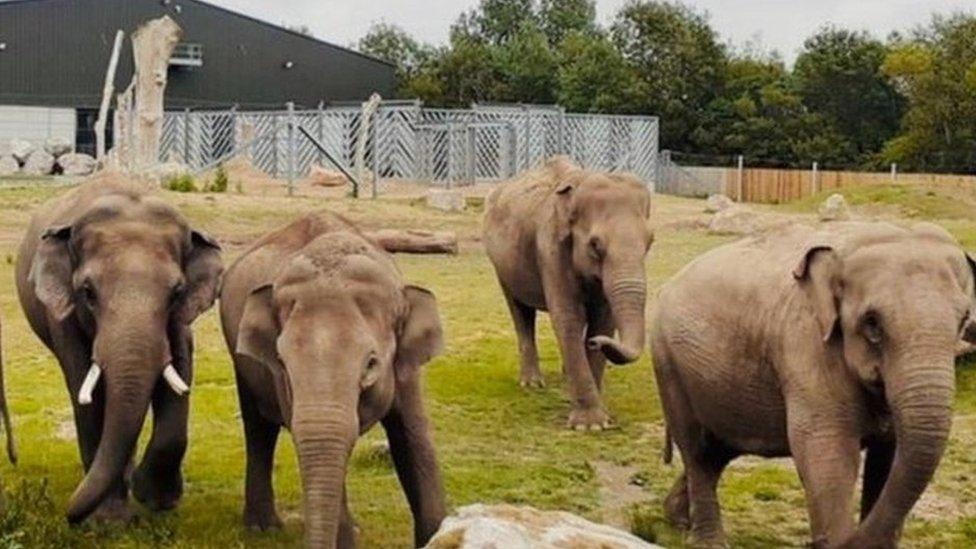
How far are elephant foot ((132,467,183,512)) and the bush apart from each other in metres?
21.1

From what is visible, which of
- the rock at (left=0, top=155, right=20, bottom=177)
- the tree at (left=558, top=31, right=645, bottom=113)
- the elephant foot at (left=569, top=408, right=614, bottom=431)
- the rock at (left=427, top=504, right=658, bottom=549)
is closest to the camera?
the rock at (left=427, top=504, right=658, bottom=549)

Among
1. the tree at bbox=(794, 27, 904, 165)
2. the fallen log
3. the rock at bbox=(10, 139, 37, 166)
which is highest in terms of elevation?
the tree at bbox=(794, 27, 904, 165)

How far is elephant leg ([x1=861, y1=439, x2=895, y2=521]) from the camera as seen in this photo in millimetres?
7262

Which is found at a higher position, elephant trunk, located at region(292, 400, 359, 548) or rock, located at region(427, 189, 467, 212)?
rock, located at region(427, 189, 467, 212)

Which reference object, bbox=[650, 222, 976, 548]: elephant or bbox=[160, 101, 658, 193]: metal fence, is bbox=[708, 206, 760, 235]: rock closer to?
bbox=[160, 101, 658, 193]: metal fence

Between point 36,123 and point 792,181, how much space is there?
2428 centimetres

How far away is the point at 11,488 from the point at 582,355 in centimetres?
437

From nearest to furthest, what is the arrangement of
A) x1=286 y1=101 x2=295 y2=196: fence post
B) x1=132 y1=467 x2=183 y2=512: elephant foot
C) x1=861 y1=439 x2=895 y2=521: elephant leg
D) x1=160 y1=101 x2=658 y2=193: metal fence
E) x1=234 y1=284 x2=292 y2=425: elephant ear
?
1. x1=234 y1=284 x2=292 y2=425: elephant ear
2. x1=861 y1=439 x2=895 y2=521: elephant leg
3. x1=132 y1=467 x2=183 y2=512: elephant foot
4. x1=286 y1=101 x2=295 y2=196: fence post
5. x1=160 y1=101 x2=658 y2=193: metal fence

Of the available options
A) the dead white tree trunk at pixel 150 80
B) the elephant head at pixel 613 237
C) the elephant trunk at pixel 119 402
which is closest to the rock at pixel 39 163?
the dead white tree trunk at pixel 150 80

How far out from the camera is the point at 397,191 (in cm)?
3916

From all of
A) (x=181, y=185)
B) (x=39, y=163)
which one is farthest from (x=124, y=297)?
(x=39, y=163)

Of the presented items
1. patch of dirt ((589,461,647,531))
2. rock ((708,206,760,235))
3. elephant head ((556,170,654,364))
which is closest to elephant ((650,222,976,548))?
patch of dirt ((589,461,647,531))

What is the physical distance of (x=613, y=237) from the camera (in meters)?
11.2

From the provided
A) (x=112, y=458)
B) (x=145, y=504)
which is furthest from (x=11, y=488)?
(x=112, y=458)
